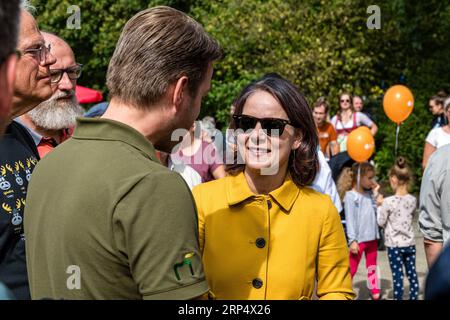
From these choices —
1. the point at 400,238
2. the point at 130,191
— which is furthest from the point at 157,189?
the point at 400,238

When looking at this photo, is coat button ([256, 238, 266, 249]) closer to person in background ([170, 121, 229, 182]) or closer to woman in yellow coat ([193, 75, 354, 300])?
woman in yellow coat ([193, 75, 354, 300])

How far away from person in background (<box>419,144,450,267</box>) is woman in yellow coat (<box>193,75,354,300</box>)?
102 cm

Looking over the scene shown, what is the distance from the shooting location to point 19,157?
10.0ft

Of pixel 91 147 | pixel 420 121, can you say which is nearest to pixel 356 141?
pixel 420 121

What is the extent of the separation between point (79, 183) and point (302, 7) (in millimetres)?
15004

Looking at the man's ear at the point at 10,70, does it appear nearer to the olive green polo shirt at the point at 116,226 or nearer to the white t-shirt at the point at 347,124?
the olive green polo shirt at the point at 116,226

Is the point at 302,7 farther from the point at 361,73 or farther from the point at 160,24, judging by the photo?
the point at 160,24

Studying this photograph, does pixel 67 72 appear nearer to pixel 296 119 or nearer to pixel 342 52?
pixel 296 119

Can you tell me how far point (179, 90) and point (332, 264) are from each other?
1.15 m

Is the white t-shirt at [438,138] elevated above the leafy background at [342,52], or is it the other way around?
the leafy background at [342,52]

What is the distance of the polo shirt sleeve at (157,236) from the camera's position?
72.5 inches

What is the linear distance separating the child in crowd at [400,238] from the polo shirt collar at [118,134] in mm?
5815

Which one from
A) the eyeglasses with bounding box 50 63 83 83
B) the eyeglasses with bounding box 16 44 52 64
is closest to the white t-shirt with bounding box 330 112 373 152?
the eyeglasses with bounding box 50 63 83 83

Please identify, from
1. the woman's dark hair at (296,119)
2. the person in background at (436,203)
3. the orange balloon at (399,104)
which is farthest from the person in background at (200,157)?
the orange balloon at (399,104)
